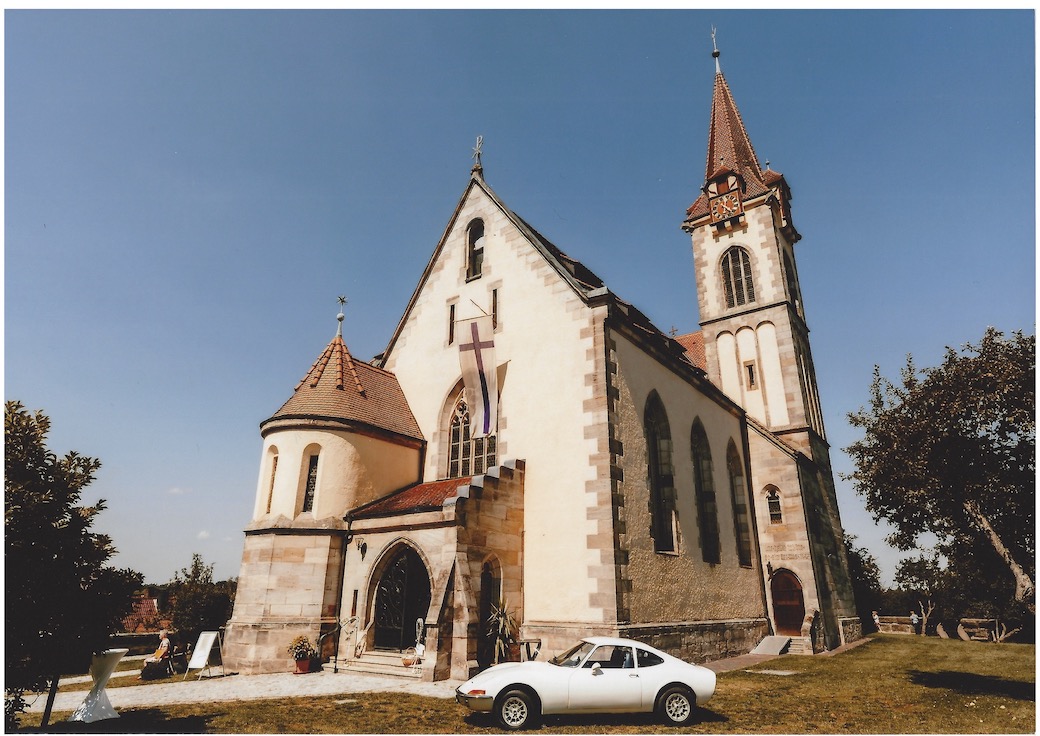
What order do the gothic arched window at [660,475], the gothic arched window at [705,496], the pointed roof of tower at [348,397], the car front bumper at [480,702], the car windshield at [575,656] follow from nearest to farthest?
1. the car front bumper at [480,702]
2. the car windshield at [575,656]
3. the gothic arched window at [660,475]
4. the pointed roof of tower at [348,397]
5. the gothic arched window at [705,496]

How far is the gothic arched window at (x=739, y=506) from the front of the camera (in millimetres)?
23031

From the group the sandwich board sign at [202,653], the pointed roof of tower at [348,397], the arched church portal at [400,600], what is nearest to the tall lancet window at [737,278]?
the pointed roof of tower at [348,397]

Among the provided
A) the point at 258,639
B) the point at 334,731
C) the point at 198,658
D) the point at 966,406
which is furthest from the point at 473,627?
the point at 966,406

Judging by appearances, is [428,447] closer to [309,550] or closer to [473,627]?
[309,550]

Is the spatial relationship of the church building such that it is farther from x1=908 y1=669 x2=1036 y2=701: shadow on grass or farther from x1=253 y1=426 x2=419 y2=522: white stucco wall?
x1=908 y1=669 x2=1036 y2=701: shadow on grass

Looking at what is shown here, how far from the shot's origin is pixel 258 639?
15617mm

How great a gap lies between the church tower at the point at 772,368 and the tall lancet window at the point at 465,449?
13.2 m

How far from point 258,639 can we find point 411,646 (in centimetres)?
404

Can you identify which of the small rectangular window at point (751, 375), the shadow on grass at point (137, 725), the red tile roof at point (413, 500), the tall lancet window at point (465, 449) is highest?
the small rectangular window at point (751, 375)

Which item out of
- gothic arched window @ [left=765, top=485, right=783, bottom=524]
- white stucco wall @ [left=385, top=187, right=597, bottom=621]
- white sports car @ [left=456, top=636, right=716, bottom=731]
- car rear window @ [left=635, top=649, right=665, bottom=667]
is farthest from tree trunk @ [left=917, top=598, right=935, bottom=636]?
car rear window @ [left=635, top=649, right=665, bottom=667]

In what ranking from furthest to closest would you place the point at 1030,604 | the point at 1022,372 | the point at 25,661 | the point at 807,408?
the point at 807,408, the point at 1022,372, the point at 1030,604, the point at 25,661

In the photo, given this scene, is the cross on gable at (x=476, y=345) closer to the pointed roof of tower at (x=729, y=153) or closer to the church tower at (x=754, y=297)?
the church tower at (x=754, y=297)

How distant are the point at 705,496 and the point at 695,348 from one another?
13775 mm

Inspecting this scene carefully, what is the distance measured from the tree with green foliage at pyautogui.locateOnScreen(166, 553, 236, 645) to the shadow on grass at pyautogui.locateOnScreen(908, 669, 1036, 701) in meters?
24.6
